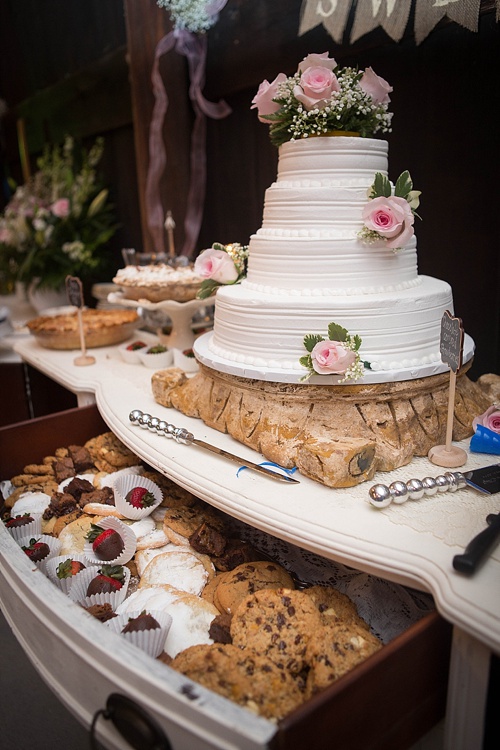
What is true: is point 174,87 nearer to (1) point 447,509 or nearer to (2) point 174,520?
(2) point 174,520

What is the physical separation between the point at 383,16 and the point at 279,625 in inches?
70.8

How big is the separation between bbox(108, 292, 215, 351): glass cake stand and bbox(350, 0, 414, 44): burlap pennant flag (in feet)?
3.55

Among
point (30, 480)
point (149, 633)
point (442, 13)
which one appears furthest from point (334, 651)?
point (442, 13)

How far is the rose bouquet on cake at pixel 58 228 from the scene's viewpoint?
3660mm

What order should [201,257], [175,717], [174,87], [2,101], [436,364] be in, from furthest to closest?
[2,101] → [174,87] → [201,257] → [436,364] → [175,717]

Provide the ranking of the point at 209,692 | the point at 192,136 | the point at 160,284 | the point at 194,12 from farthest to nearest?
1. the point at 192,136
2. the point at 194,12
3. the point at 160,284
4. the point at 209,692

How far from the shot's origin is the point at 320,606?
1284 mm

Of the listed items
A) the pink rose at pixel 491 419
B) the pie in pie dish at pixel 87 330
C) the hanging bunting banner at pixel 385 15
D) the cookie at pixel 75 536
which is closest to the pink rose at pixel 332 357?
the pink rose at pixel 491 419

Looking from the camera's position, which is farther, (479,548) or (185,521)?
(185,521)

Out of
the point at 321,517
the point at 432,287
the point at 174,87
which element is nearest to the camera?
the point at 321,517

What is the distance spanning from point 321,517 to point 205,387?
66 cm

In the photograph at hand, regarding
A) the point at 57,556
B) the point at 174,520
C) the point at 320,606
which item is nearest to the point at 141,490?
the point at 174,520

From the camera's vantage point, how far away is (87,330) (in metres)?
2.68

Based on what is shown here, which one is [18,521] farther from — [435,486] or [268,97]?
[268,97]
